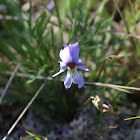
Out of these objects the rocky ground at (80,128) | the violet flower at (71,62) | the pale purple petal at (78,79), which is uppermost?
the violet flower at (71,62)

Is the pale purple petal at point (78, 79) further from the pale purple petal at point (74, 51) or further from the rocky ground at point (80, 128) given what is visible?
the rocky ground at point (80, 128)

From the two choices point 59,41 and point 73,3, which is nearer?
point 59,41

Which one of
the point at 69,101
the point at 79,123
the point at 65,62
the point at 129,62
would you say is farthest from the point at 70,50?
the point at 129,62

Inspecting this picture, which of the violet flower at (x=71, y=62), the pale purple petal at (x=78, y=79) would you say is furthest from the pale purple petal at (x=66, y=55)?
the pale purple petal at (x=78, y=79)

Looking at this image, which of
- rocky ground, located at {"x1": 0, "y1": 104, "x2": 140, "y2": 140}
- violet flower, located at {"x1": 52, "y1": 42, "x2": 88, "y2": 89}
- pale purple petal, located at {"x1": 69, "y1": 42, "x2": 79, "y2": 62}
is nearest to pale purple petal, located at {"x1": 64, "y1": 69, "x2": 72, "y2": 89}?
violet flower, located at {"x1": 52, "y1": 42, "x2": 88, "y2": 89}

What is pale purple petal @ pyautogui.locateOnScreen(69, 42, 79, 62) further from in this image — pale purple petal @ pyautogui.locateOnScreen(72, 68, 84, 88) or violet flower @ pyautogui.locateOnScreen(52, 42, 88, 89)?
pale purple petal @ pyautogui.locateOnScreen(72, 68, 84, 88)

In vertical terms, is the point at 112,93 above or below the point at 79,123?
above

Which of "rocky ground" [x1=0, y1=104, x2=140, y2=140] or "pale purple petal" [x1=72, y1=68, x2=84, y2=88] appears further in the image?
"rocky ground" [x1=0, y1=104, x2=140, y2=140]

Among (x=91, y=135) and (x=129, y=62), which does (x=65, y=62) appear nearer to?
(x=91, y=135)
